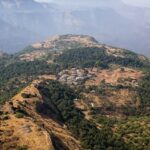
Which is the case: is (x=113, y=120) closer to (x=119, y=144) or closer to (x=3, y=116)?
(x=119, y=144)

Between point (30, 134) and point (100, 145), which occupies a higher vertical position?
point (30, 134)

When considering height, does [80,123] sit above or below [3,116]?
below

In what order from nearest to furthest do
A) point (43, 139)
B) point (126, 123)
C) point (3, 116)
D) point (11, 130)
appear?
point (43, 139) < point (11, 130) < point (3, 116) < point (126, 123)

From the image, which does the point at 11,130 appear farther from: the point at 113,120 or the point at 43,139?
the point at 113,120

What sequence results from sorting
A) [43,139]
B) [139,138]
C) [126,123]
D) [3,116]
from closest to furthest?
[43,139] < [3,116] < [139,138] < [126,123]

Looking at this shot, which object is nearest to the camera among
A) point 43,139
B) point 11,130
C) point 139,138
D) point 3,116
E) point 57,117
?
point 43,139

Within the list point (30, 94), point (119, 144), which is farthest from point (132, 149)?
point (30, 94)

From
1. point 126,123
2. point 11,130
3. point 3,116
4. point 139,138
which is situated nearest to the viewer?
point 11,130

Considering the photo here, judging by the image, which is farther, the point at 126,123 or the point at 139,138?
the point at 126,123

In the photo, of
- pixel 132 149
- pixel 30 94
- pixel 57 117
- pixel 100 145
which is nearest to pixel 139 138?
pixel 132 149
